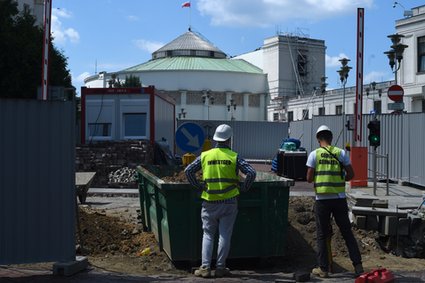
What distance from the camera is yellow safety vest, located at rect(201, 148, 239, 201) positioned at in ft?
25.2

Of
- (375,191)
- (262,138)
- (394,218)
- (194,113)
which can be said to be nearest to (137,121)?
(375,191)

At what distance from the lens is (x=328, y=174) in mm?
7934

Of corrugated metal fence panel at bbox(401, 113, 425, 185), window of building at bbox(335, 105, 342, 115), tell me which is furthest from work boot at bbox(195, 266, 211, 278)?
window of building at bbox(335, 105, 342, 115)

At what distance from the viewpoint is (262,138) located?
51.9 meters

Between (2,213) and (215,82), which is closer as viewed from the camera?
(2,213)

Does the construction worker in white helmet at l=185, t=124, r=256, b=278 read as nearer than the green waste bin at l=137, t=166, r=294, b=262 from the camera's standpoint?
Yes

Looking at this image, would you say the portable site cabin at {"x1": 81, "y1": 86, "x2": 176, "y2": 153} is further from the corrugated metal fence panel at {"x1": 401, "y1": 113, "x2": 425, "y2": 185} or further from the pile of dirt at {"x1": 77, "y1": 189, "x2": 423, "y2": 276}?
the pile of dirt at {"x1": 77, "y1": 189, "x2": 423, "y2": 276}

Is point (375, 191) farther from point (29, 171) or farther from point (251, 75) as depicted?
point (251, 75)

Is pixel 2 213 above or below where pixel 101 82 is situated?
below

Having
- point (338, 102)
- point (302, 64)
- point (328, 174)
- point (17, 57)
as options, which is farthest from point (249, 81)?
point (328, 174)

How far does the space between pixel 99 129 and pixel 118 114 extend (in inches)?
41.3

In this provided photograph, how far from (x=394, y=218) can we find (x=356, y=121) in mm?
10743

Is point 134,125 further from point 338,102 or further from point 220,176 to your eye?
point 338,102

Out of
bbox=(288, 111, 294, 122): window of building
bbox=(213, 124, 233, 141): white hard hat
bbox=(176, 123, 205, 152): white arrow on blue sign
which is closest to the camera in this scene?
bbox=(213, 124, 233, 141): white hard hat
